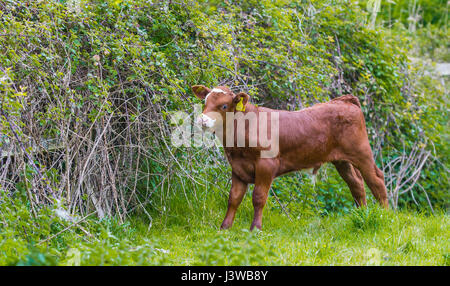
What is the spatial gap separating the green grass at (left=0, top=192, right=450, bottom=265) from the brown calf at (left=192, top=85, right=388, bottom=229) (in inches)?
17.4

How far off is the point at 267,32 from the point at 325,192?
7.44 ft

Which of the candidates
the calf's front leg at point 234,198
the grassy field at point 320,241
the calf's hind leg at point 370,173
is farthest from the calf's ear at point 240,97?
the calf's hind leg at point 370,173

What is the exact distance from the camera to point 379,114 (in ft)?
28.1

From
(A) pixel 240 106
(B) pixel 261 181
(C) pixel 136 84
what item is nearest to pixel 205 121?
(A) pixel 240 106

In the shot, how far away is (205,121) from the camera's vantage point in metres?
4.75

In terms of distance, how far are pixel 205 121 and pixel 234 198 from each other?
91cm

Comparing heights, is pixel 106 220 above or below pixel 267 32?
below

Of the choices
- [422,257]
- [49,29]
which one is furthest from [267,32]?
[422,257]

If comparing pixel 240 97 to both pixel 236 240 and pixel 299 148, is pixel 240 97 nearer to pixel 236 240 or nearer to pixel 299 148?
pixel 299 148

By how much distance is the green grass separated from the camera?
3492 millimetres

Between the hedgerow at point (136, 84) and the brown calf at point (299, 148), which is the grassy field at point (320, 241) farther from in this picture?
the hedgerow at point (136, 84)

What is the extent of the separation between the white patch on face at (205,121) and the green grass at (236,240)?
92 cm
